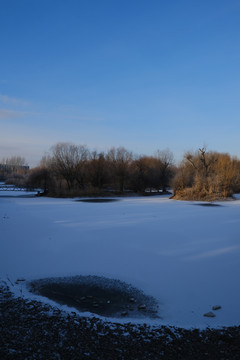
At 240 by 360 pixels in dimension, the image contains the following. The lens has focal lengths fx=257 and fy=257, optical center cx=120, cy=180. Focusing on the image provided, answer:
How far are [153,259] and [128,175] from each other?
3195cm

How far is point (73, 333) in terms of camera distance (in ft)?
11.6

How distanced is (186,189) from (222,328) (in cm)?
2376

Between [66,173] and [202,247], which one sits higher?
[66,173]

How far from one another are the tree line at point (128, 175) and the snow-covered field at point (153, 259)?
16509mm

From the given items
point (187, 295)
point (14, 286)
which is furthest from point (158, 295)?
point (14, 286)

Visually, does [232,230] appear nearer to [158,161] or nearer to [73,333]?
[73,333]

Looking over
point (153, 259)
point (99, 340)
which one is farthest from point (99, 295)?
point (153, 259)

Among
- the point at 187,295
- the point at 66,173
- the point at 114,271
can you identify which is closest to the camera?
the point at 187,295

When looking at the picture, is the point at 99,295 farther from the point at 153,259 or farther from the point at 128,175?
the point at 128,175

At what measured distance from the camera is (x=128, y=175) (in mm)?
38438

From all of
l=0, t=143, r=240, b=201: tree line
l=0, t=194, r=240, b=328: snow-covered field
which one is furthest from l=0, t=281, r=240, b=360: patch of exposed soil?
l=0, t=143, r=240, b=201: tree line

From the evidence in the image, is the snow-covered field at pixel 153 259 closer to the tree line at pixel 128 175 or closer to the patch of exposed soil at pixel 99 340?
the patch of exposed soil at pixel 99 340

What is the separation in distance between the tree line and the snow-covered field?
16.5 meters

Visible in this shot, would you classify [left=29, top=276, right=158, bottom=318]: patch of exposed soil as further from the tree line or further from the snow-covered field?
the tree line
